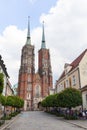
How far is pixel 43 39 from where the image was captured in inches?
4877

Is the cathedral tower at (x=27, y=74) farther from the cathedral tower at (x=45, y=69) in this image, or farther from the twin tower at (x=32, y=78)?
the cathedral tower at (x=45, y=69)

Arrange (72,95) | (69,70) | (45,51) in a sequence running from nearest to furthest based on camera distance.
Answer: (72,95)
(69,70)
(45,51)

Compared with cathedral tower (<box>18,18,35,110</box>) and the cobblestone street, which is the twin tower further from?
the cobblestone street

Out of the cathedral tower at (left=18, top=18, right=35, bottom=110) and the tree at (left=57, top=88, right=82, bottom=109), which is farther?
the cathedral tower at (left=18, top=18, right=35, bottom=110)

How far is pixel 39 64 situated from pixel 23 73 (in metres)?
15.6

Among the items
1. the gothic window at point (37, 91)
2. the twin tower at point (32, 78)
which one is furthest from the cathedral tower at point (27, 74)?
the gothic window at point (37, 91)

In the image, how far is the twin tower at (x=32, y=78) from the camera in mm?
100537

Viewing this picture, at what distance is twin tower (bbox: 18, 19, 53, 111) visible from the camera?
330ft

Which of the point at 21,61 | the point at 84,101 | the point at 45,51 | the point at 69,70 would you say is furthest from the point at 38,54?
the point at 84,101

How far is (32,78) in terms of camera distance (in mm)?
106062

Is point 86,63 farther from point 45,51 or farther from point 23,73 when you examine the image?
point 45,51

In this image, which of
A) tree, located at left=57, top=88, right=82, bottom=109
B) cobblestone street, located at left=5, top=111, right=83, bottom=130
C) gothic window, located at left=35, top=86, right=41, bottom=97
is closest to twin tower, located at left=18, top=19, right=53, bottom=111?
gothic window, located at left=35, top=86, right=41, bottom=97

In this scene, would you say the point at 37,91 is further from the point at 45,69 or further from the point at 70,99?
the point at 70,99

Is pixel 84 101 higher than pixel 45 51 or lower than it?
lower
